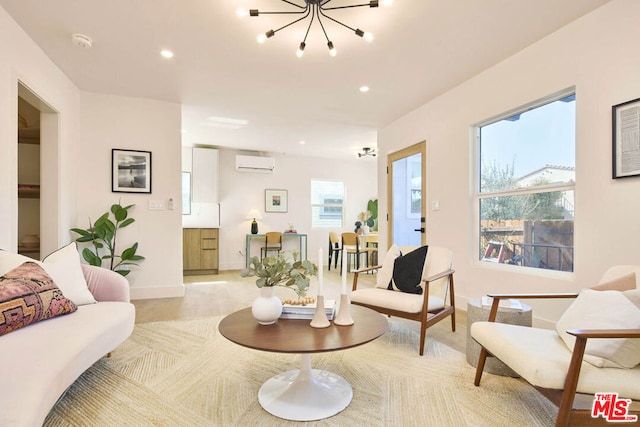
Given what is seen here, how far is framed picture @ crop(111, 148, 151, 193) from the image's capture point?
393 cm

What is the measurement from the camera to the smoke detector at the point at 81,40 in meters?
2.62

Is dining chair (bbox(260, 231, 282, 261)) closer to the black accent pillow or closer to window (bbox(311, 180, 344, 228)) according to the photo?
window (bbox(311, 180, 344, 228))

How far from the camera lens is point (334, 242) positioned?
666 cm

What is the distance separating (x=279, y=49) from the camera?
2.83 metres

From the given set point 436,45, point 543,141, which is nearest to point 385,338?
point 543,141

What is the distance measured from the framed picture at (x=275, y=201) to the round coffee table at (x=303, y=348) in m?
5.25

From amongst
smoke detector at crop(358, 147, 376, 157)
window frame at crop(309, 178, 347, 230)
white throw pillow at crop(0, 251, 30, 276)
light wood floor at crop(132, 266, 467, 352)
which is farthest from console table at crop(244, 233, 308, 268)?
white throw pillow at crop(0, 251, 30, 276)

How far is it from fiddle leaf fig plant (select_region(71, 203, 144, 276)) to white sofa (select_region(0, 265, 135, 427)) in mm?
1612

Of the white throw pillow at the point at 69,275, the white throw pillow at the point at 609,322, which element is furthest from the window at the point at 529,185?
the white throw pillow at the point at 69,275

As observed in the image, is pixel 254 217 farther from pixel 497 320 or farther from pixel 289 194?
pixel 497 320

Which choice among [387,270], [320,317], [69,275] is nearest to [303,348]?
[320,317]

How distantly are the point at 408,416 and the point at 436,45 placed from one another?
2.74 metres

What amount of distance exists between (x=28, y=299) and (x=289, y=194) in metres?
→ 5.76

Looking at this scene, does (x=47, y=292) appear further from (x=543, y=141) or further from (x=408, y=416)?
(x=543, y=141)
